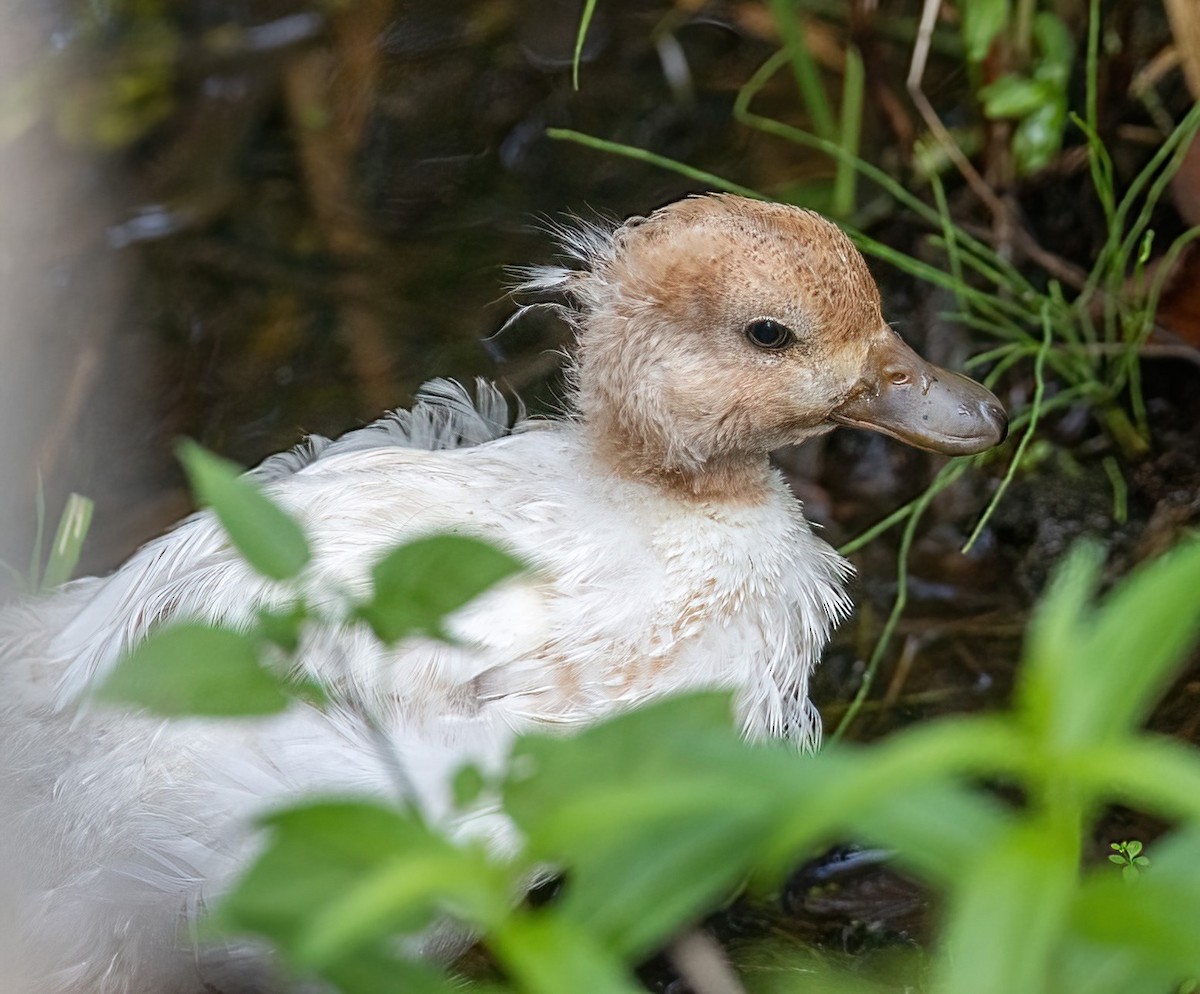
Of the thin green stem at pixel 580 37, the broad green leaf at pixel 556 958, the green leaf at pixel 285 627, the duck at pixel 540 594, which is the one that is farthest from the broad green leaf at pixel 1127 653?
the thin green stem at pixel 580 37

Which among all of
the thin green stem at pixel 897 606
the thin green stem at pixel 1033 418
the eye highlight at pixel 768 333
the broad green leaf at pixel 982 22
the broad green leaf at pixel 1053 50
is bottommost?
the thin green stem at pixel 897 606

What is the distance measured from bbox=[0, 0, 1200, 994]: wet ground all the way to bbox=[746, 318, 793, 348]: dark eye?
877 mm

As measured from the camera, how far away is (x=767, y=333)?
2.00 meters

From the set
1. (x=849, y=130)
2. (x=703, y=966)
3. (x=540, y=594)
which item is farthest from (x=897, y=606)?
(x=703, y=966)

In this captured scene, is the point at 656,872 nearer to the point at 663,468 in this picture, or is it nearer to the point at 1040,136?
the point at 663,468

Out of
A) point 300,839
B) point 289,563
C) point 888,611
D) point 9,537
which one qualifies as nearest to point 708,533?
point 888,611

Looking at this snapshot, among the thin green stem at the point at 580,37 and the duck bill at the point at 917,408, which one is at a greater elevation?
the thin green stem at the point at 580,37

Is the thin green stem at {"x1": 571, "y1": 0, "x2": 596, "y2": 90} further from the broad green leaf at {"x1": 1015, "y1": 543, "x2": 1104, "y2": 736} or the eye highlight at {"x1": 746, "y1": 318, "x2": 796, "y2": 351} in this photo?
the broad green leaf at {"x1": 1015, "y1": 543, "x2": 1104, "y2": 736}

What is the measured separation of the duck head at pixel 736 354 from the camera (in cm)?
197

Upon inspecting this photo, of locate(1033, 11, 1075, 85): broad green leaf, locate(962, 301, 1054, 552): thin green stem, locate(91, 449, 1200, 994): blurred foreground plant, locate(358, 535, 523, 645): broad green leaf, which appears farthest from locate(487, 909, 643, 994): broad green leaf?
locate(1033, 11, 1075, 85): broad green leaf

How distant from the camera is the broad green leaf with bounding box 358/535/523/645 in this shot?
3.39 ft

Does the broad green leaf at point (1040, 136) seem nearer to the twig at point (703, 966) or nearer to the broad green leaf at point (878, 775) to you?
the twig at point (703, 966)

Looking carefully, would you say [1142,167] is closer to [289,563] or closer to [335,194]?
[335,194]

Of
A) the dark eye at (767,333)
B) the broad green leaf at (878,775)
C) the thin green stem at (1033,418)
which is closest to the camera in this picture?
the broad green leaf at (878,775)
